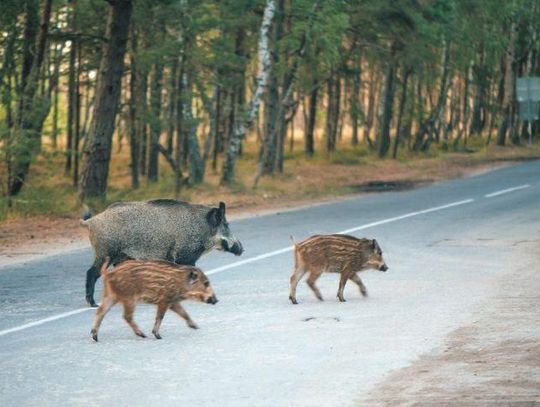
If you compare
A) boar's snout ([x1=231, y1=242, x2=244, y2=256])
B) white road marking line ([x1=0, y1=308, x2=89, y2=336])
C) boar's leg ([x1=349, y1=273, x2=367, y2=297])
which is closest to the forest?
boar's snout ([x1=231, y1=242, x2=244, y2=256])

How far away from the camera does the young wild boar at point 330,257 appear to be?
1495 cm

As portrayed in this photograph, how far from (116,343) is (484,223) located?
546 inches

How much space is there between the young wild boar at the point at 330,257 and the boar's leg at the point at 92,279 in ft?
7.73

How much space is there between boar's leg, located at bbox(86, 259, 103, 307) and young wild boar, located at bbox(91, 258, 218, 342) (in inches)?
84.9

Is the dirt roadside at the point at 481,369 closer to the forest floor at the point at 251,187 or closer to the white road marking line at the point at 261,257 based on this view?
the white road marking line at the point at 261,257

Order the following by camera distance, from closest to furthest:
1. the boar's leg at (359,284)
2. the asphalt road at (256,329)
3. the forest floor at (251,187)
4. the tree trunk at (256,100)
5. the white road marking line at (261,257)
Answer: the asphalt road at (256,329), the white road marking line at (261,257), the boar's leg at (359,284), the forest floor at (251,187), the tree trunk at (256,100)

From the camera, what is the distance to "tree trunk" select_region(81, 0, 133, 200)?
93.1ft

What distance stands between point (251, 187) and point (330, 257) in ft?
62.4

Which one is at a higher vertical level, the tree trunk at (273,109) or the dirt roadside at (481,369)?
the tree trunk at (273,109)

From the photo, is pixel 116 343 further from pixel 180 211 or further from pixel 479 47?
pixel 479 47

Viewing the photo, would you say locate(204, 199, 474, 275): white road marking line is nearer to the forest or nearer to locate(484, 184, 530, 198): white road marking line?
locate(484, 184, 530, 198): white road marking line

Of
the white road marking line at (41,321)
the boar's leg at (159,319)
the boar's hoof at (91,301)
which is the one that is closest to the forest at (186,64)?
the boar's hoof at (91,301)

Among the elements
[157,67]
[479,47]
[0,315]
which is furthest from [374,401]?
[479,47]

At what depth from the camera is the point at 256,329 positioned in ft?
43.3
